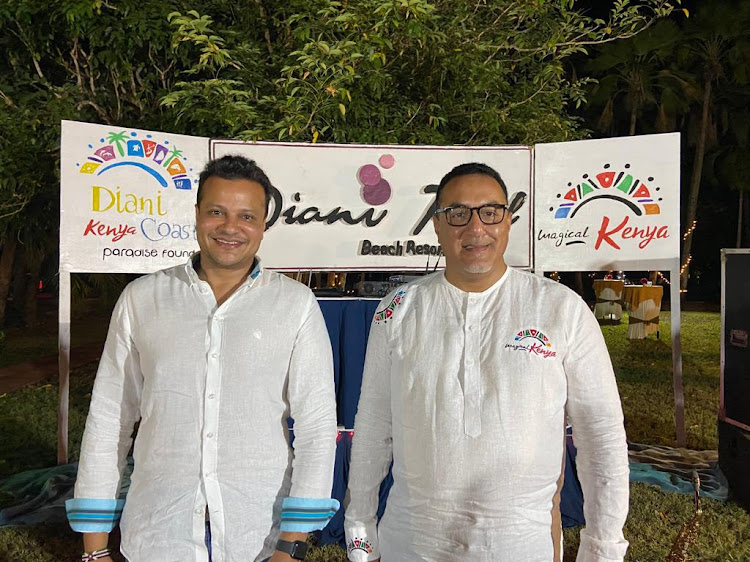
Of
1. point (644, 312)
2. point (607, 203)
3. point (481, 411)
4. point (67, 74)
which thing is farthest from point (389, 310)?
point (644, 312)

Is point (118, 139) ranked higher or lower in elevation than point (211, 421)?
higher

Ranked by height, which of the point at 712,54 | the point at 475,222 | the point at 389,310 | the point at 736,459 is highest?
the point at 712,54

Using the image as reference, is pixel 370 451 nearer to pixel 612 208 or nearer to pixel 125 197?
pixel 125 197

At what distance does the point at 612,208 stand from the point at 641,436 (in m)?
2.59

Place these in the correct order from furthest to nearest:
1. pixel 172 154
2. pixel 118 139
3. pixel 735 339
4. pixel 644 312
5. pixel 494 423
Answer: pixel 644 312 → pixel 735 339 → pixel 172 154 → pixel 118 139 → pixel 494 423

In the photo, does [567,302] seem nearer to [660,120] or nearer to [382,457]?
[382,457]

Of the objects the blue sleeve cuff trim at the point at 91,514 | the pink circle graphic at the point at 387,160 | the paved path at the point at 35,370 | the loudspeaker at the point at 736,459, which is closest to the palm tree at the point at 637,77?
the paved path at the point at 35,370

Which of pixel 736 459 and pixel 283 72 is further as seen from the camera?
pixel 283 72

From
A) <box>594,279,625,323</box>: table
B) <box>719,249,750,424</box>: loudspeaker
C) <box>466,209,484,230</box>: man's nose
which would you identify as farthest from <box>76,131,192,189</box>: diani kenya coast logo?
<box>594,279,625,323</box>: table

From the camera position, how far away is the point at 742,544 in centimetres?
388

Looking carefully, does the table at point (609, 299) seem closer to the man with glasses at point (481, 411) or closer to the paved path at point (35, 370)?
the paved path at point (35, 370)

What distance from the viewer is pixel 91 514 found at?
1.81m

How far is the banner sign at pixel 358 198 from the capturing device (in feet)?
15.1

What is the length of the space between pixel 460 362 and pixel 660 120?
78.9 feet
